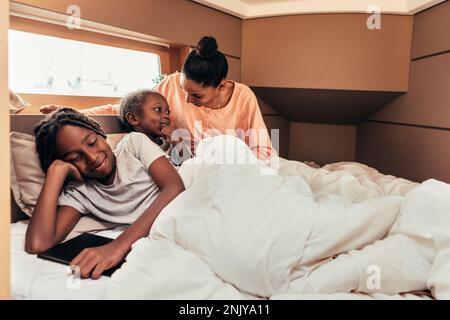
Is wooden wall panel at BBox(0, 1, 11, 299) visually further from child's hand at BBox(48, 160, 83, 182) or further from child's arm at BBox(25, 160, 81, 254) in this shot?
child's hand at BBox(48, 160, 83, 182)

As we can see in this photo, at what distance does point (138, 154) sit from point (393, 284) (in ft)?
2.73

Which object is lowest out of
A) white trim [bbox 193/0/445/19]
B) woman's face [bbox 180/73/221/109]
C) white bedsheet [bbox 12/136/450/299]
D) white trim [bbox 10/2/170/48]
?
white bedsheet [bbox 12/136/450/299]

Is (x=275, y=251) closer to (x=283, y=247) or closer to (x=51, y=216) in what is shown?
(x=283, y=247)

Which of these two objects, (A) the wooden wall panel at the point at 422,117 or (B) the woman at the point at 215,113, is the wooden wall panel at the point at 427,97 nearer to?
(A) the wooden wall panel at the point at 422,117

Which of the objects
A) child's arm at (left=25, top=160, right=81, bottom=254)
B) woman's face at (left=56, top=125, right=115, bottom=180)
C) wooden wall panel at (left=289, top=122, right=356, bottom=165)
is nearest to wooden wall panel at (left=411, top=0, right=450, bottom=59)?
wooden wall panel at (left=289, top=122, right=356, bottom=165)

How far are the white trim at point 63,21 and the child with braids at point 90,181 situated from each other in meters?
0.70

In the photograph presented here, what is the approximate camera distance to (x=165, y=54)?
7.59ft

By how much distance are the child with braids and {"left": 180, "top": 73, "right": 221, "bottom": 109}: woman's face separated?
0.39 metres

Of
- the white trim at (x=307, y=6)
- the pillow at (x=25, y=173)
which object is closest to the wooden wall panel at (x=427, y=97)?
the white trim at (x=307, y=6)

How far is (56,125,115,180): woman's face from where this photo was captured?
1086 millimetres

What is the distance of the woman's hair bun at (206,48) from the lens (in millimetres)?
1476

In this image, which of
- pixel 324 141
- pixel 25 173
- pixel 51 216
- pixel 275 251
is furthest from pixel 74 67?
pixel 324 141

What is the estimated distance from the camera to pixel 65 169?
3.47 feet

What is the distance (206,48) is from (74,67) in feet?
2.56
